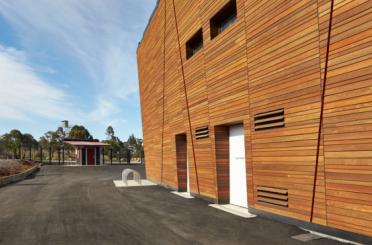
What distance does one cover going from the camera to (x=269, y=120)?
9.36 m

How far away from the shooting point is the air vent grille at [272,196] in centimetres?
892

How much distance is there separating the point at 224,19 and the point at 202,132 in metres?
4.77

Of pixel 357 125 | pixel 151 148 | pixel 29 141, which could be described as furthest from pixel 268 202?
pixel 29 141

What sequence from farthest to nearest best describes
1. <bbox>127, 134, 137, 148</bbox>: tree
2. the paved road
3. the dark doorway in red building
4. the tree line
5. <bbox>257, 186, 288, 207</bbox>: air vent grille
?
<bbox>127, 134, 137, 148</bbox>: tree → the tree line → the dark doorway in red building → <bbox>257, 186, 288, 207</bbox>: air vent grille → the paved road

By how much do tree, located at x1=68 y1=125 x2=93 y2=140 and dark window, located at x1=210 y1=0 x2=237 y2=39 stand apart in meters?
70.6

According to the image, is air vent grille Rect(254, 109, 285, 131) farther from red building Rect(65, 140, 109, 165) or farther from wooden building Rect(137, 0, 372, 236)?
red building Rect(65, 140, 109, 165)

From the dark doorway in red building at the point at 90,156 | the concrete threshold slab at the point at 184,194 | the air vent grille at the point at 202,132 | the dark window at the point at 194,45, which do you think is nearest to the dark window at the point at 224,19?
the dark window at the point at 194,45

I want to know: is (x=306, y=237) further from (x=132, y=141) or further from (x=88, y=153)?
A: (x=132, y=141)

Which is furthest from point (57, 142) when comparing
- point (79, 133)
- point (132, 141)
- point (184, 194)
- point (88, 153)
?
point (184, 194)

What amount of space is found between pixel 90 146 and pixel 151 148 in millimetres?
28860

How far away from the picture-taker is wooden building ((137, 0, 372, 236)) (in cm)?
679

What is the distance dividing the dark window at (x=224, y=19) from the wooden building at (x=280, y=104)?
39mm

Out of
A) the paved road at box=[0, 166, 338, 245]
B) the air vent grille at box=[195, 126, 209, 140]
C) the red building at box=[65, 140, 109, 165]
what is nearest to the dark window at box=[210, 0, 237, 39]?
the air vent grille at box=[195, 126, 209, 140]

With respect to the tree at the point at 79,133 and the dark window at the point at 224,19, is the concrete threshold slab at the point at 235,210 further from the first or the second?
the tree at the point at 79,133
